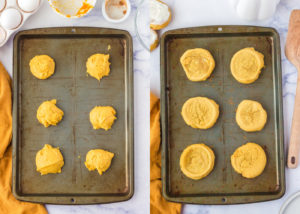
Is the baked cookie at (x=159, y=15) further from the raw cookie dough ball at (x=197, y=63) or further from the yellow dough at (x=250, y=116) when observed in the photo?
the yellow dough at (x=250, y=116)

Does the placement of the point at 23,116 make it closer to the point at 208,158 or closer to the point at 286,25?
the point at 208,158

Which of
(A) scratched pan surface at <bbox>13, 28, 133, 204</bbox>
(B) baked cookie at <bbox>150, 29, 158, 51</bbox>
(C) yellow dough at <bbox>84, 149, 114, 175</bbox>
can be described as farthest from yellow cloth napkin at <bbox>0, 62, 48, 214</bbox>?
(B) baked cookie at <bbox>150, 29, 158, 51</bbox>

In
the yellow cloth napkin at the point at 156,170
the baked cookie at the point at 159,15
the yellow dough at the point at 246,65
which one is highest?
the baked cookie at the point at 159,15

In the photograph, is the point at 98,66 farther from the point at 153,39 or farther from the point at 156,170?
the point at 156,170

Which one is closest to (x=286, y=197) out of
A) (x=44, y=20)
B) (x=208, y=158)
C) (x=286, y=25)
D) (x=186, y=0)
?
(x=208, y=158)

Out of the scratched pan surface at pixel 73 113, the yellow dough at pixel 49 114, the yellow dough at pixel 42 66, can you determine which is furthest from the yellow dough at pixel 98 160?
the yellow dough at pixel 42 66

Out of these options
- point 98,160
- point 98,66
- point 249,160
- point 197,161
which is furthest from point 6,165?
point 249,160
